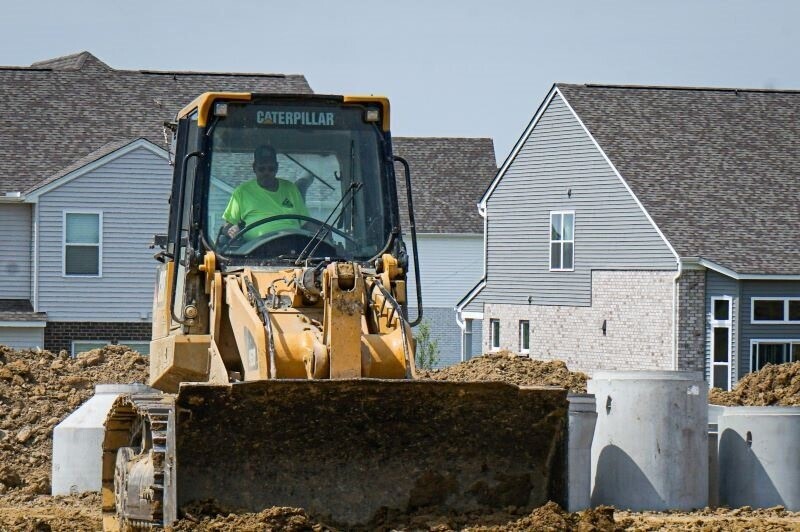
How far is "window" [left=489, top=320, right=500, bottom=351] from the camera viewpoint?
39.8 metres

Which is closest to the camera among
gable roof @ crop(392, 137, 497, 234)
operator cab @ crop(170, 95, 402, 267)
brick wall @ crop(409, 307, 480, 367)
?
operator cab @ crop(170, 95, 402, 267)

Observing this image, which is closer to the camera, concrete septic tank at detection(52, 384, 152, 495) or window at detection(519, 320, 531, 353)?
concrete septic tank at detection(52, 384, 152, 495)

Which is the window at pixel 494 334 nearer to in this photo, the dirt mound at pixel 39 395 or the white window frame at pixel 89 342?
the white window frame at pixel 89 342

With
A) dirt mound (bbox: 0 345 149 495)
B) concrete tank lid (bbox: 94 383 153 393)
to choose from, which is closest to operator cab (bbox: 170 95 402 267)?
concrete tank lid (bbox: 94 383 153 393)

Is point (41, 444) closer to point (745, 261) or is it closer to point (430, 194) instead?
point (745, 261)

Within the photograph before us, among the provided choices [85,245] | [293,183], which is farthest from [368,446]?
[85,245]

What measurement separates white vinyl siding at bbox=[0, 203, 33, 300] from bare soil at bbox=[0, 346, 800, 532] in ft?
42.8

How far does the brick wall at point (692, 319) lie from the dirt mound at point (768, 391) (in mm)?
14377

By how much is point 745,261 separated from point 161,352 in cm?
2353

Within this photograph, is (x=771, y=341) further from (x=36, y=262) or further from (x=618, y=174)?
(x=36, y=262)

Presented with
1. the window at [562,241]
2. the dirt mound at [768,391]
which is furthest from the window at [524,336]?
the dirt mound at [768,391]

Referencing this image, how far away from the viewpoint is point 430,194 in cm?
5216

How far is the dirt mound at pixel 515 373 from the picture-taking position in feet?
62.6

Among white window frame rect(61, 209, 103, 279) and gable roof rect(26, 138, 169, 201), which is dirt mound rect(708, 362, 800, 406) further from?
white window frame rect(61, 209, 103, 279)
